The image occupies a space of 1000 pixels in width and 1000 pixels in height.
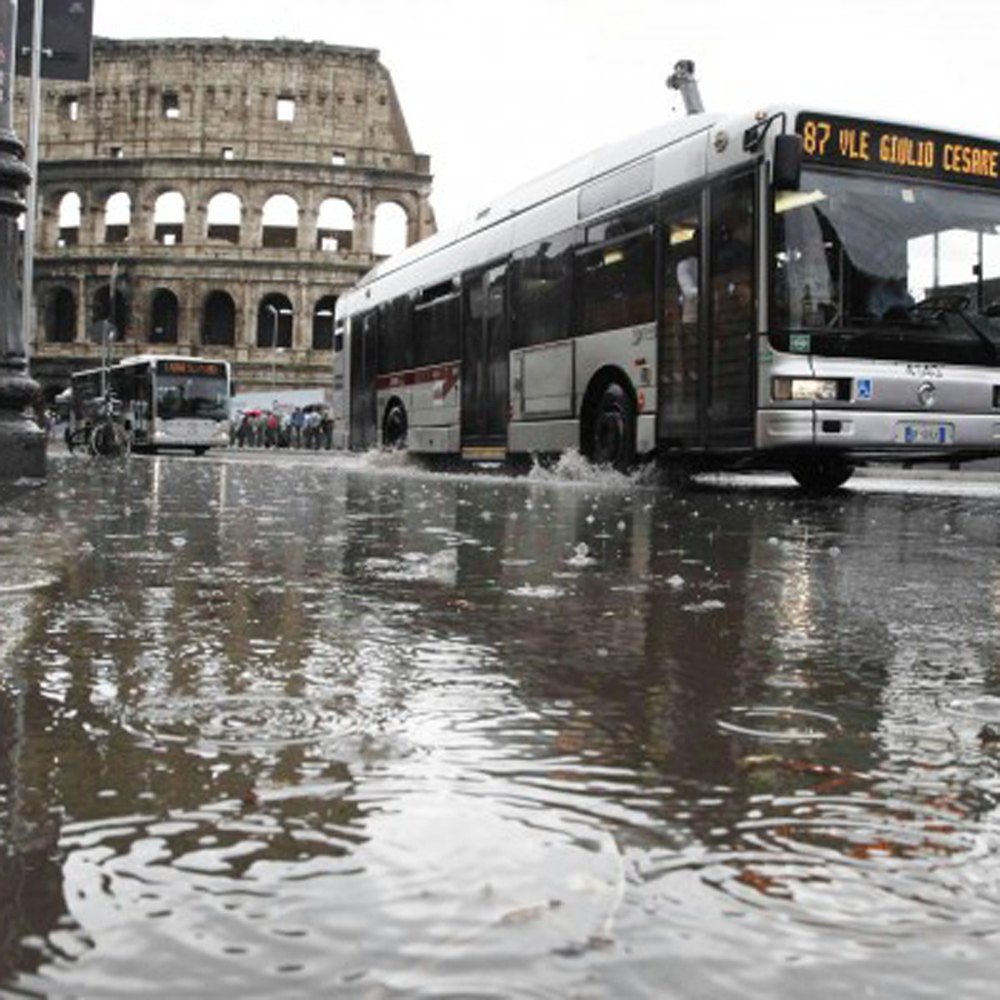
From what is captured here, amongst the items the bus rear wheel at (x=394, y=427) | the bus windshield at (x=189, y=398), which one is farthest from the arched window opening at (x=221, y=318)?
the bus rear wheel at (x=394, y=427)

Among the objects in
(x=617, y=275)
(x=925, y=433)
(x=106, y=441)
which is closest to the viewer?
(x=925, y=433)

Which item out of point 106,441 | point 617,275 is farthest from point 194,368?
point 617,275

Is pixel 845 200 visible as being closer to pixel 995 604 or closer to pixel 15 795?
pixel 995 604

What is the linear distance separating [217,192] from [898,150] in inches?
2252

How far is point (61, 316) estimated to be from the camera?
63.8 metres

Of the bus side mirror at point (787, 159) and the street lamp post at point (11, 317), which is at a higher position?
the bus side mirror at point (787, 159)

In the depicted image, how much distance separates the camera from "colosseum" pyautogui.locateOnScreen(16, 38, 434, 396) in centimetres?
6191

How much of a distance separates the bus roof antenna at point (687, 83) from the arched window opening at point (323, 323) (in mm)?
48783

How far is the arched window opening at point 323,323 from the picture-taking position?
63.8 m

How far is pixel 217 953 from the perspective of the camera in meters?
1.02

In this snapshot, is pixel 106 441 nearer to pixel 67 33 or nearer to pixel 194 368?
pixel 67 33

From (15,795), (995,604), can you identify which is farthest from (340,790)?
(995,604)

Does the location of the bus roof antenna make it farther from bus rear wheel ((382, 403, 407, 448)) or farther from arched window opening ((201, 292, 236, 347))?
arched window opening ((201, 292, 236, 347))

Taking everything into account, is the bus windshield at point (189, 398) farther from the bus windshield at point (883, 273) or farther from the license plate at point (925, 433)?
the license plate at point (925, 433)
